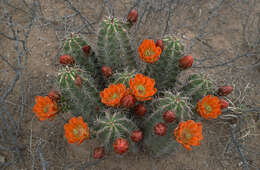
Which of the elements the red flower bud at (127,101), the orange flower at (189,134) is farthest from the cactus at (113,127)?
the orange flower at (189,134)

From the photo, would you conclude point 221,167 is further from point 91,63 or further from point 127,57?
point 91,63

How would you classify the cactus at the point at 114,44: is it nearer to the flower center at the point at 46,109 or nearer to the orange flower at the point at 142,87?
the orange flower at the point at 142,87

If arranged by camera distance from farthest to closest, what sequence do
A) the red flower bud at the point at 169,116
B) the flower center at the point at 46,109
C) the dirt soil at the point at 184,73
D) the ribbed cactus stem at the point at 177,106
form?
the dirt soil at the point at 184,73, the flower center at the point at 46,109, the ribbed cactus stem at the point at 177,106, the red flower bud at the point at 169,116

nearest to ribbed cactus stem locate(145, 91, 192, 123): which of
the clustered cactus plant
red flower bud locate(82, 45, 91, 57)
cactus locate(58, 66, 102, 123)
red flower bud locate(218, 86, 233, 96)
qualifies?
the clustered cactus plant

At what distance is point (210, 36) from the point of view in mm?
3795

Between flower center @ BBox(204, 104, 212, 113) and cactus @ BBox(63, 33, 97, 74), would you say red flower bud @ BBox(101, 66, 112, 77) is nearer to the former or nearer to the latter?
cactus @ BBox(63, 33, 97, 74)

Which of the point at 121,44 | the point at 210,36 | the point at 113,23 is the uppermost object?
the point at 210,36

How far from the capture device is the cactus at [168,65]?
2086mm

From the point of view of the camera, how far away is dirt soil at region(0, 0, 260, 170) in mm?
2482

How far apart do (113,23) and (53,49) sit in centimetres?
176

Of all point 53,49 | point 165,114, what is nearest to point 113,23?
point 165,114

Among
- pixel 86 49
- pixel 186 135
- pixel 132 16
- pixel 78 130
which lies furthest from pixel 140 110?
pixel 132 16

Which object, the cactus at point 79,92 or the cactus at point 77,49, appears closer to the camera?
the cactus at point 79,92

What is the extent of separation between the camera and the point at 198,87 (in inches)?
80.4
